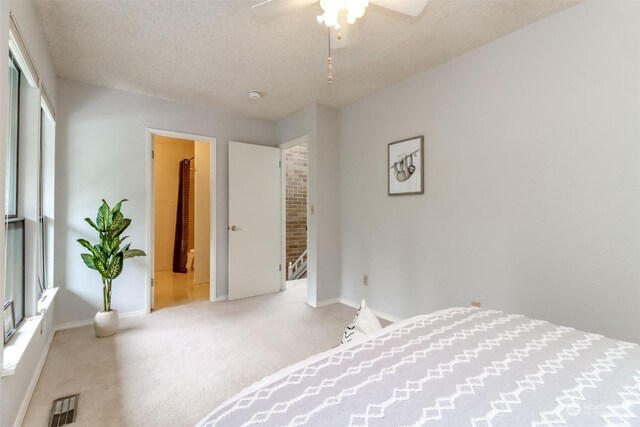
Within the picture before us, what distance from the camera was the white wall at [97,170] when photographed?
9.58ft

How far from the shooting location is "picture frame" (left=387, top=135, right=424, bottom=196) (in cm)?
284

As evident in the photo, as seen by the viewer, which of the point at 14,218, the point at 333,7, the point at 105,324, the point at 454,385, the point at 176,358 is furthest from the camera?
the point at 105,324

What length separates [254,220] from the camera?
404 centimetres

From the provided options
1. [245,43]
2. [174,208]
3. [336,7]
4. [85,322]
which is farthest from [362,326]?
[174,208]

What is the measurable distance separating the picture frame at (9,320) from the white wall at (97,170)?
4.23 feet

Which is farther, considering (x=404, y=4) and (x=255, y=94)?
(x=255, y=94)

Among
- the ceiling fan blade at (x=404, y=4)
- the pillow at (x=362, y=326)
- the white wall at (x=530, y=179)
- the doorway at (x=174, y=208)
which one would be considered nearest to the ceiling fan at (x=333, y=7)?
the ceiling fan blade at (x=404, y=4)

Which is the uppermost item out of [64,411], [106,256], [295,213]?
[295,213]

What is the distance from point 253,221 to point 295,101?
1.61 m

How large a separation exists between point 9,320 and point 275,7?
2.23m

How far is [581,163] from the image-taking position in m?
1.92

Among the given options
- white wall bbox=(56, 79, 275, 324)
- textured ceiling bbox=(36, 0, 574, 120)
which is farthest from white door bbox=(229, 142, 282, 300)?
textured ceiling bbox=(36, 0, 574, 120)

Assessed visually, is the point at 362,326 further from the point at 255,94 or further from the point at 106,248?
the point at 255,94

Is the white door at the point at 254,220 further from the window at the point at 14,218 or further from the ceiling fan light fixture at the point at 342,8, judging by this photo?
the ceiling fan light fixture at the point at 342,8
